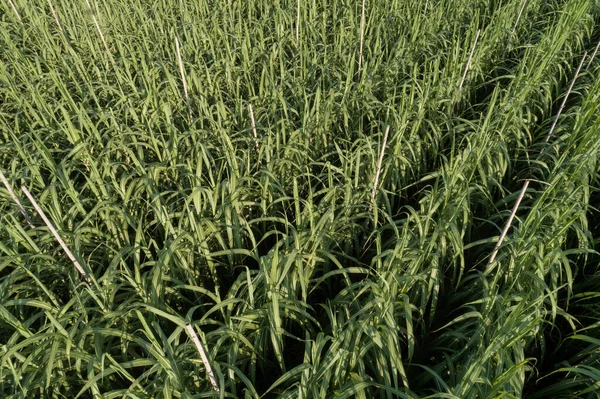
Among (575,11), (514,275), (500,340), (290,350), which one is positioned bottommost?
(290,350)

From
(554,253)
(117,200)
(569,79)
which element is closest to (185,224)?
(117,200)

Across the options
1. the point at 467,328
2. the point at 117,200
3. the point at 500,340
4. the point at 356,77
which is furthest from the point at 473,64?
the point at 117,200

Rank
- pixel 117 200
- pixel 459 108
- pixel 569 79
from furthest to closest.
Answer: pixel 569 79
pixel 459 108
pixel 117 200

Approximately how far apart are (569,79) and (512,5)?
803mm

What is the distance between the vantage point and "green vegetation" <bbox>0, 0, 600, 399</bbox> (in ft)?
5.19

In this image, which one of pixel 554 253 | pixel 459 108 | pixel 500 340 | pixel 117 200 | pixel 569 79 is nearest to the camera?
pixel 500 340

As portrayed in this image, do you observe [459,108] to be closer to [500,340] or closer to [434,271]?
[434,271]

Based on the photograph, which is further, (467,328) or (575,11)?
(575,11)

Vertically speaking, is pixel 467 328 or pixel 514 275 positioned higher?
pixel 514 275

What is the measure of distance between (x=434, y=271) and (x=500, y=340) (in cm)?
43

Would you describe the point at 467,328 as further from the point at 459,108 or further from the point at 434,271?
the point at 459,108

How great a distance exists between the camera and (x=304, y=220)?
2129mm

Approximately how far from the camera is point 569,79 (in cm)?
341

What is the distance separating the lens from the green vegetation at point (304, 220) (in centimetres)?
158
